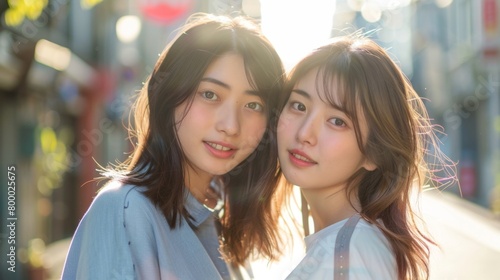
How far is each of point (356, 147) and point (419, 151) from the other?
339 millimetres

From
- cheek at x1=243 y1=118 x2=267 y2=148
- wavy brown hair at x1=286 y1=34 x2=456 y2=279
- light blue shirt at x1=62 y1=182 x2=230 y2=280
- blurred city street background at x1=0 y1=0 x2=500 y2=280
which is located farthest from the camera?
blurred city street background at x1=0 y1=0 x2=500 y2=280

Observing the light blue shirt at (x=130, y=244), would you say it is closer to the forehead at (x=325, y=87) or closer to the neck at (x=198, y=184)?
the neck at (x=198, y=184)

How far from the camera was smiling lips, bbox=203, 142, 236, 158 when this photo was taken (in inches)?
115

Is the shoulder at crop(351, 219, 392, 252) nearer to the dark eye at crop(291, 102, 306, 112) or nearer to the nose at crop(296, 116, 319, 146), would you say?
the nose at crop(296, 116, 319, 146)

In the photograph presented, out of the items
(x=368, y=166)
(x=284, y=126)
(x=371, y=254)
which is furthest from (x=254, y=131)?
(x=371, y=254)

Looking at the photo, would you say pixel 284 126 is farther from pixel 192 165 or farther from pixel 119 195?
pixel 119 195

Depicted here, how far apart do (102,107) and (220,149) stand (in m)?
14.5

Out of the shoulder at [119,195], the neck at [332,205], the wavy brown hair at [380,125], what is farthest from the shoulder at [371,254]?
the shoulder at [119,195]

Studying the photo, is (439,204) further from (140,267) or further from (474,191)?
(140,267)

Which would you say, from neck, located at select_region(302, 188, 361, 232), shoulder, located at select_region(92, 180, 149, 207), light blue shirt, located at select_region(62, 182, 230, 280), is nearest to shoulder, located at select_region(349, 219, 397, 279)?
neck, located at select_region(302, 188, 361, 232)

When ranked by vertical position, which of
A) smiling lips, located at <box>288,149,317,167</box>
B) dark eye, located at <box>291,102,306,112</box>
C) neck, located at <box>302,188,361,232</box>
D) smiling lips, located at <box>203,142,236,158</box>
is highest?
dark eye, located at <box>291,102,306,112</box>

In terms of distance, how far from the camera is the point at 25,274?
744cm

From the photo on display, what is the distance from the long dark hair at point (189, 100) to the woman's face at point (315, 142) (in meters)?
0.18

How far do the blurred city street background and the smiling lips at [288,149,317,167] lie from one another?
1.46 feet
